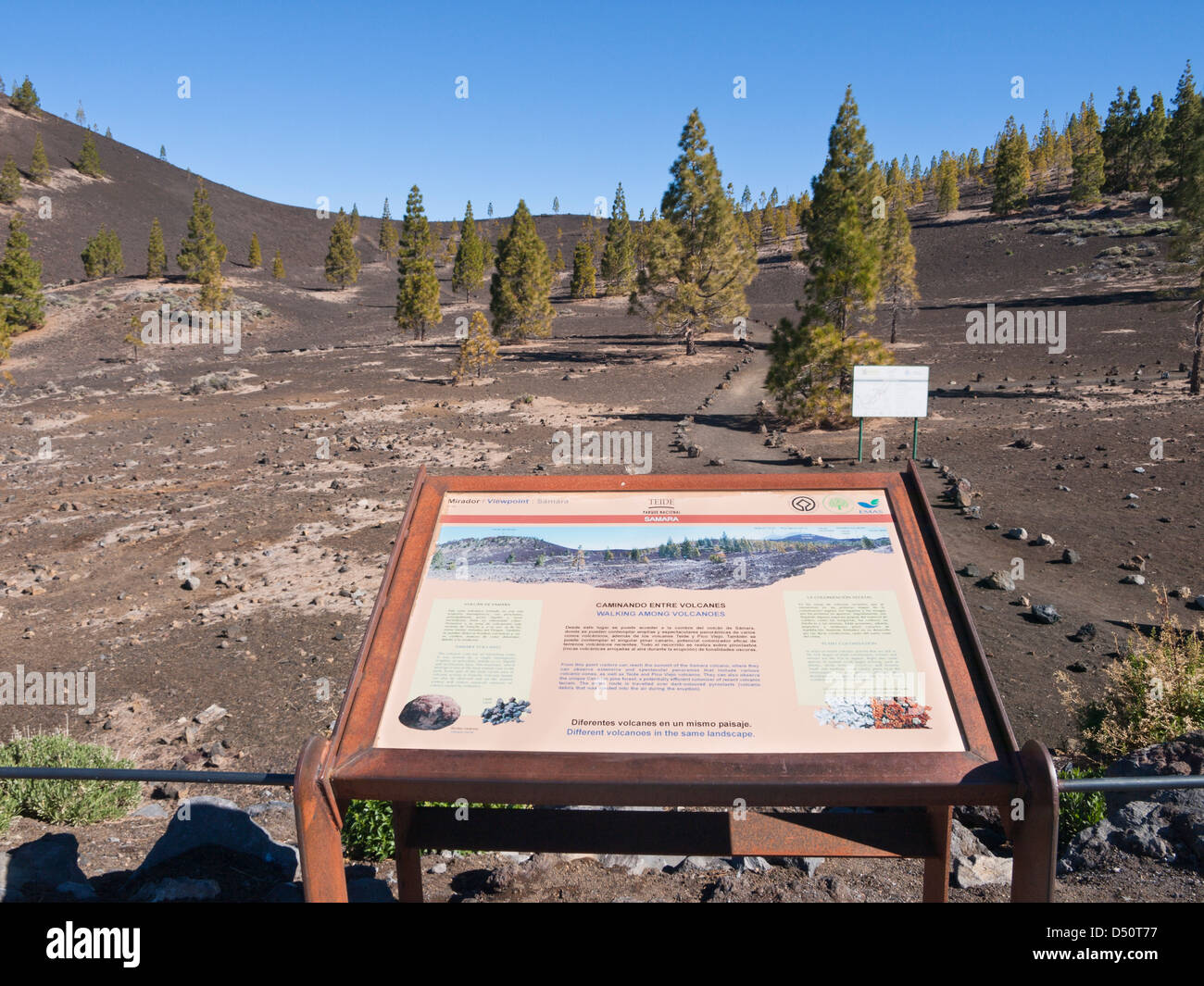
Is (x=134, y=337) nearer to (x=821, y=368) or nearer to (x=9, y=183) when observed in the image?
(x=821, y=368)

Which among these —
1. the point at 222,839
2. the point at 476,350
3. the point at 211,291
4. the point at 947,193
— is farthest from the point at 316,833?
the point at 947,193

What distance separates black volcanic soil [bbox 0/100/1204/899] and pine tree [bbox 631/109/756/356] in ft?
6.94

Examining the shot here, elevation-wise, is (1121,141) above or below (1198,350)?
above

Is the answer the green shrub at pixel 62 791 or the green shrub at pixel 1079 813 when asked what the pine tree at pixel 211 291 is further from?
the green shrub at pixel 1079 813

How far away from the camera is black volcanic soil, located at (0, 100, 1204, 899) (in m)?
7.46

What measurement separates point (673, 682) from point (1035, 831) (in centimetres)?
119

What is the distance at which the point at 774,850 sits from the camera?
3.12 metres

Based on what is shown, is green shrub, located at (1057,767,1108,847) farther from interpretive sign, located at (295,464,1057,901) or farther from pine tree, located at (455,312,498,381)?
pine tree, located at (455,312,498,381)

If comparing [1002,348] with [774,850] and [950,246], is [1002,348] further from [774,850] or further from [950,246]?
[950,246]

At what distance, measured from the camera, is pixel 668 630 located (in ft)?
9.61

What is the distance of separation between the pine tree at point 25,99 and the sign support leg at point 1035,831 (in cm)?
14269

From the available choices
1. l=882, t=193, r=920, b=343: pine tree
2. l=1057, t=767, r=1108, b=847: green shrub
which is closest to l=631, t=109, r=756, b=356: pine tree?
l=882, t=193, r=920, b=343: pine tree

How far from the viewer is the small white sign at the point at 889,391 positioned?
14250 millimetres

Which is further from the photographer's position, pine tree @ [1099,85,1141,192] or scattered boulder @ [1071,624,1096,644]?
pine tree @ [1099,85,1141,192]
